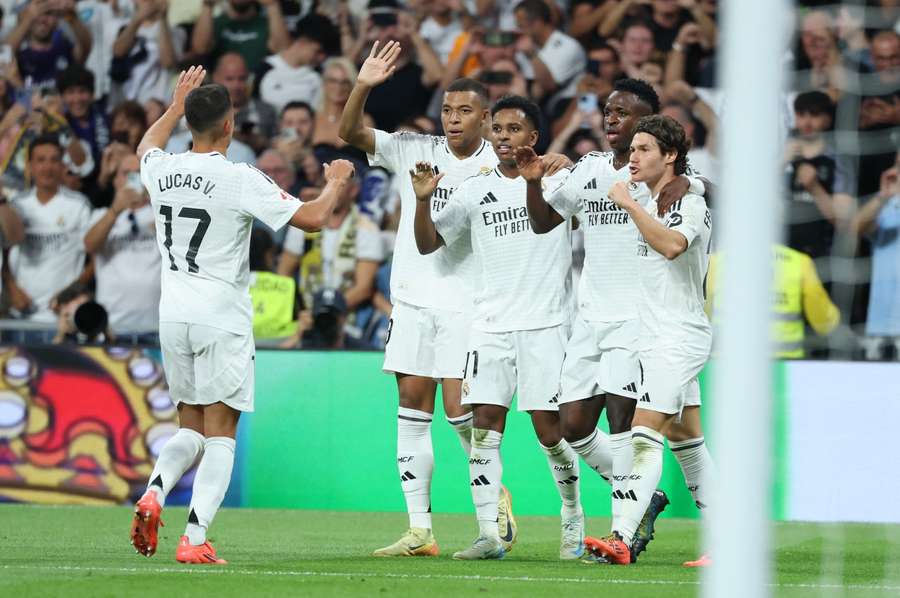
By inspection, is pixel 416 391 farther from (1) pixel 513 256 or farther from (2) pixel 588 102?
(2) pixel 588 102

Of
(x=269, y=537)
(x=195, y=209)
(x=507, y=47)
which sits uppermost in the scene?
(x=507, y=47)

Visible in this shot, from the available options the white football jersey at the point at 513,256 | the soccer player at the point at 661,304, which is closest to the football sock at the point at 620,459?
the soccer player at the point at 661,304

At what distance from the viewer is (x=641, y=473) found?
7.55m

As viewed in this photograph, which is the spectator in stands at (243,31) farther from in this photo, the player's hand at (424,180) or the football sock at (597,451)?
the football sock at (597,451)

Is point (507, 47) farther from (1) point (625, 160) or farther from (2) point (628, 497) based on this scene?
(2) point (628, 497)

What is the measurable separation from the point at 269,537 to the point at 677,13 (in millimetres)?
6741

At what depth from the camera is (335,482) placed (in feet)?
40.7

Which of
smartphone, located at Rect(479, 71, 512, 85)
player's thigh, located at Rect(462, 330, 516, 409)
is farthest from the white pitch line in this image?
smartphone, located at Rect(479, 71, 512, 85)

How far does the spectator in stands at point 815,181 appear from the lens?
11.2 meters

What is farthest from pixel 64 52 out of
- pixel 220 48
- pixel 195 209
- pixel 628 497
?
pixel 628 497

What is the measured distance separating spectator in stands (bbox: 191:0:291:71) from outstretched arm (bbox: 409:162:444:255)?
7071mm

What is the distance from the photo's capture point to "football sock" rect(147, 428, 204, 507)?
739 centimetres

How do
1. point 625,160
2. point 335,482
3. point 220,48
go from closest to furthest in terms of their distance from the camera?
point 625,160 → point 335,482 → point 220,48

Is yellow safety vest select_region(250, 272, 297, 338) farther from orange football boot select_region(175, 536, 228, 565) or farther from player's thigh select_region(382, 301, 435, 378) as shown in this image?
orange football boot select_region(175, 536, 228, 565)
